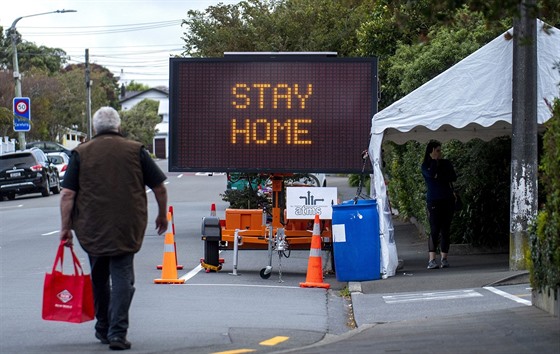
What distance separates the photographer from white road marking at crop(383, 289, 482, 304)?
41.0 feet

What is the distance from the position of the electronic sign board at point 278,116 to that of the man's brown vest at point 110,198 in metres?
6.73

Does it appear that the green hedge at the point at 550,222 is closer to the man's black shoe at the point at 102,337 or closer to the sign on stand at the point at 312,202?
the man's black shoe at the point at 102,337

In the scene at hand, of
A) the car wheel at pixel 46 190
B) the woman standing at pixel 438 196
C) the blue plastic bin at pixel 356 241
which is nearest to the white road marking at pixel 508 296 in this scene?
the blue plastic bin at pixel 356 241

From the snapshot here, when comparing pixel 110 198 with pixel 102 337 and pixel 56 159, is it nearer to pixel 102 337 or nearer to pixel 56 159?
pixel 102 337

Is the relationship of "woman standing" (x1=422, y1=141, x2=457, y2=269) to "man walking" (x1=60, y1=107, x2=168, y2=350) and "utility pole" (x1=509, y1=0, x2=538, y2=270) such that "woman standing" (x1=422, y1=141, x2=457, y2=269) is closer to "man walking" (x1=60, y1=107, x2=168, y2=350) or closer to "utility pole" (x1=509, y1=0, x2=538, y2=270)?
"utility pole" (x1=509, y1=0, x2=538, y2=270)

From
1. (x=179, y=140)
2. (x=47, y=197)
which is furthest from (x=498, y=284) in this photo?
(x=47, y=197)

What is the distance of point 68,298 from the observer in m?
9.02

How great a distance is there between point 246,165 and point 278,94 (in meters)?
1.08

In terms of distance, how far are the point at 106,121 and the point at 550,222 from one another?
3.72 meters

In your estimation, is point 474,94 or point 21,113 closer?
point 474,94

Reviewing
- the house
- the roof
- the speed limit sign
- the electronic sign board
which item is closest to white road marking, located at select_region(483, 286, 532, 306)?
the electronic sign board

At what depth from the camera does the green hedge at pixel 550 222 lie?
909cm

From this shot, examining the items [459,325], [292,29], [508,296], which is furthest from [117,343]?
[292,29]

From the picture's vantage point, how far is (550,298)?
9688 mm
